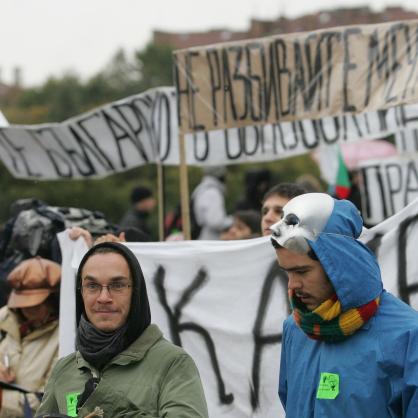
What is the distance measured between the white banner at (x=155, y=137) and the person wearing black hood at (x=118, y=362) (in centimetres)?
343

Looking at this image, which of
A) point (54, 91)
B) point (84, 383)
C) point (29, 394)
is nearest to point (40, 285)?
point (29, 394)

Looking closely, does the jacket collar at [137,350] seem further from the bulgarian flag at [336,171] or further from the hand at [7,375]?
the bulgarian flag at [336,171]

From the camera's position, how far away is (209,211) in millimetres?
8703

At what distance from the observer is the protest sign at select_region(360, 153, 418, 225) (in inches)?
313

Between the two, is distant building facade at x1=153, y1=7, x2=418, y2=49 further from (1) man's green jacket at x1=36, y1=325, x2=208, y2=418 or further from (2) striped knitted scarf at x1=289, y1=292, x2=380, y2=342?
(2) striped knitted scarf at x1=289, y1=292, x2=380, y2=342

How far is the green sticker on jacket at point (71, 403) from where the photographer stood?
3502 mm

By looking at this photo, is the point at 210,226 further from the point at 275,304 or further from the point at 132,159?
the point at 275,304

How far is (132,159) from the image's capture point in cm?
725

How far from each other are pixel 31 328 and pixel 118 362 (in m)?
1.65

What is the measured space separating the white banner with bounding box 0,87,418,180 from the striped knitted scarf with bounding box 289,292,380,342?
13.3 feet

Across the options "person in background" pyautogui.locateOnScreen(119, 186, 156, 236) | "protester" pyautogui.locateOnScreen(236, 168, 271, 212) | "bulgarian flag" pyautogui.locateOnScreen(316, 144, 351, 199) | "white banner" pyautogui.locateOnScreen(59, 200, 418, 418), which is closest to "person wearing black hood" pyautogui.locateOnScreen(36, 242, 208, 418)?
"white banner" pyautogui.locateOnScreen(59, 200, 418, 418)

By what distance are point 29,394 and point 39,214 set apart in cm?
143

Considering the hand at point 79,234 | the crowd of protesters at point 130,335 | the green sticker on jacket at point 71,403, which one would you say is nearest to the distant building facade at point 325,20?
the hand at point 79,234

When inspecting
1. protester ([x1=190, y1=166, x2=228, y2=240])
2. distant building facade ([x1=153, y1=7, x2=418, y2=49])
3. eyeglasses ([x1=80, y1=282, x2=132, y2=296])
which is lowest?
eyeglasses ([x1=80, y1=282, x2=132, y2=296])
